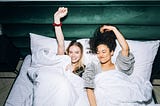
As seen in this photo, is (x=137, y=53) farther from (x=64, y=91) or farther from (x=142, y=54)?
(x=64, y=91)

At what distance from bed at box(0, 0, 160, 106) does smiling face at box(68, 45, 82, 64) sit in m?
0.10

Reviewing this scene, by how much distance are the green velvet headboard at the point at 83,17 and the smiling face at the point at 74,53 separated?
390mm

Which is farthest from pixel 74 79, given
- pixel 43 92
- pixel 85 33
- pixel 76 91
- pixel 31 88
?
pixel 85 33

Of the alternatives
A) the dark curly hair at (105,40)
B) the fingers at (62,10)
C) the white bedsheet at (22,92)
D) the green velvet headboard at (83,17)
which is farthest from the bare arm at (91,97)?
the fingers at (62,10)

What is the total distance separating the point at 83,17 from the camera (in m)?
2.61

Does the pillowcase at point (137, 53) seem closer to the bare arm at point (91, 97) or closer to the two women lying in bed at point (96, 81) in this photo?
the two women lying in bed at point (96, 81)

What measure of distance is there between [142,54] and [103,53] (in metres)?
0.42

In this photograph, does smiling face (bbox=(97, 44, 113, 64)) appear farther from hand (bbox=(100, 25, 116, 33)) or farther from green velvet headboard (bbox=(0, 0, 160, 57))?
green velvet headboard (bbox=(0, 0, 160, 57))

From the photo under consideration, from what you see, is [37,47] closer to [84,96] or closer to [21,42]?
[21,42]

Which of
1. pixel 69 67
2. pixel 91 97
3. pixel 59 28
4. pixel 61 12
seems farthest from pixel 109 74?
pixel 61 12

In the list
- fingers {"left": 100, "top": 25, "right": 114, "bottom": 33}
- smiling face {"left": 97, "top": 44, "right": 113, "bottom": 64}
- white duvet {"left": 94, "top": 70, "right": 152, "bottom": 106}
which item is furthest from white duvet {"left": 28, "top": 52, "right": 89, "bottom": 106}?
fingers {"left": 100, "top": 25, "right": 114, "bottom": 33}

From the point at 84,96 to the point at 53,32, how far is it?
860mm

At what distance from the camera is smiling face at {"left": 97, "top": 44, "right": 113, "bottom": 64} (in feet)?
7.38

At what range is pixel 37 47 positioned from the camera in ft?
8.62
